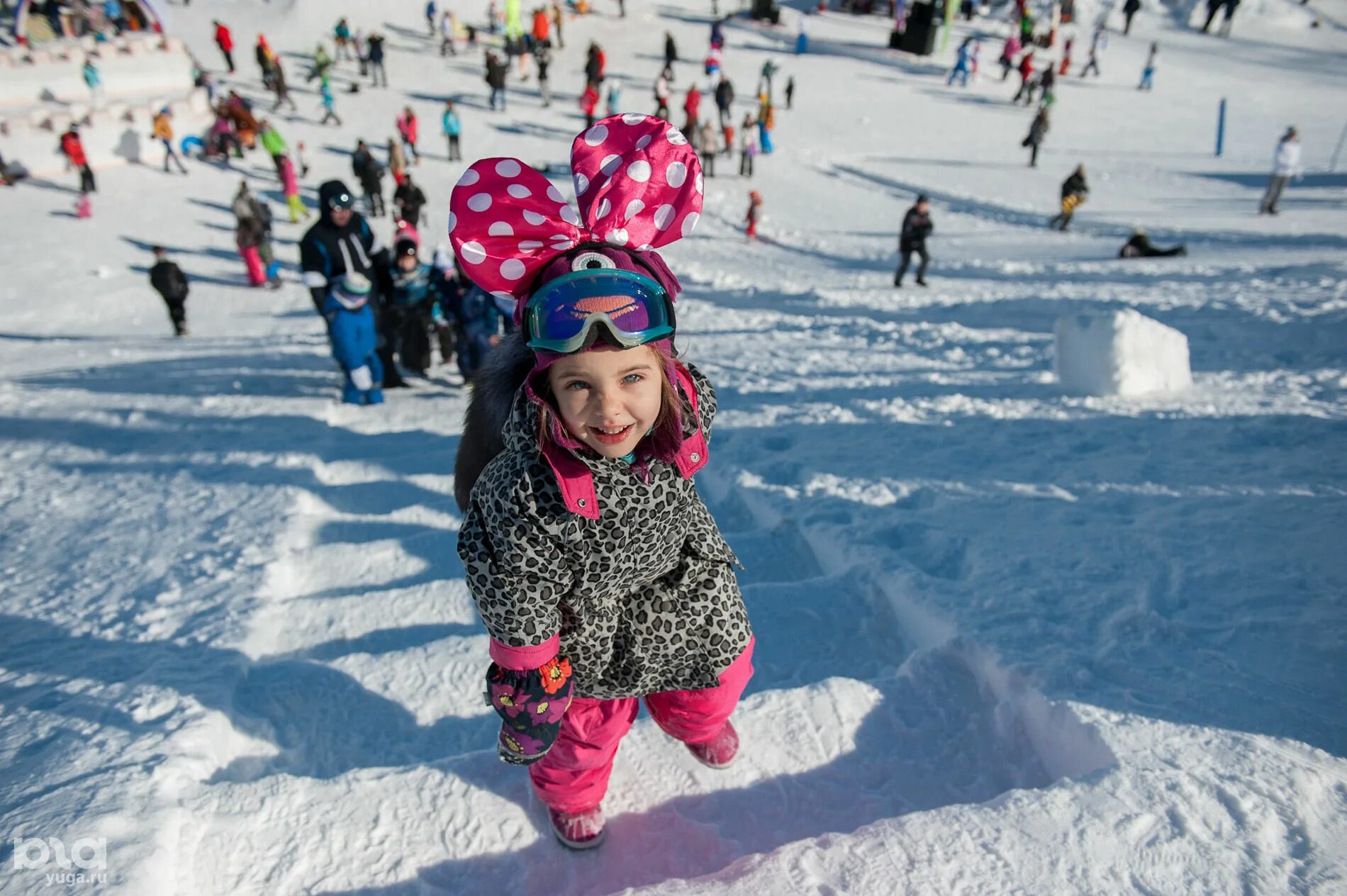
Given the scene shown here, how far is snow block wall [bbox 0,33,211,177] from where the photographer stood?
16.1 meters

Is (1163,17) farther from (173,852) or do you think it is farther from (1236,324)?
(173,852)

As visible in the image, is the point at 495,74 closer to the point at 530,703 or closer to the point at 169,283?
the point at 169,283

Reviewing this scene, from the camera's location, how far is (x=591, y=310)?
1.61 meters

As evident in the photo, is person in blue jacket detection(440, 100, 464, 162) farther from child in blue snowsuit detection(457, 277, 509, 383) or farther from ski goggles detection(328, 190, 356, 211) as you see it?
ski goggles detection(328, 190, 356, 211)

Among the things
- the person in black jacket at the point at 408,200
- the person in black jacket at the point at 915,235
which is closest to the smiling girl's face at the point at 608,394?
the person in black jacket at the point at 915,235

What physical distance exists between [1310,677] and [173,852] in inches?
141

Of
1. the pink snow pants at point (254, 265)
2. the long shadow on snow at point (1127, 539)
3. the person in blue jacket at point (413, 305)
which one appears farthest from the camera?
the pink snow pants at point (254, 265)

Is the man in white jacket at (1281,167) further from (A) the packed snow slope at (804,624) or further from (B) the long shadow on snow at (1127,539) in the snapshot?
Result: (B) the long shadow on snow at (1127,539)

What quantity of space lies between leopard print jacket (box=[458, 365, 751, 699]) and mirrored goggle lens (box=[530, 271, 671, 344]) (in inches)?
7.7

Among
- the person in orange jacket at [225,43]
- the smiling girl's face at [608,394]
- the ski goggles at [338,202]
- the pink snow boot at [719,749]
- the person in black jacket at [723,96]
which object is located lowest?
the pink snow boot at [719,749]

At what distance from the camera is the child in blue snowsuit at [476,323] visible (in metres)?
6.19

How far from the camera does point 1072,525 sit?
3.54m

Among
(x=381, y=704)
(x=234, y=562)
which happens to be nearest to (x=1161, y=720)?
(x=381, y=704)

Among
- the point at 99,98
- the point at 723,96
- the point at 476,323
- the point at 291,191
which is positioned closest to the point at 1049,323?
the point at 476,323
